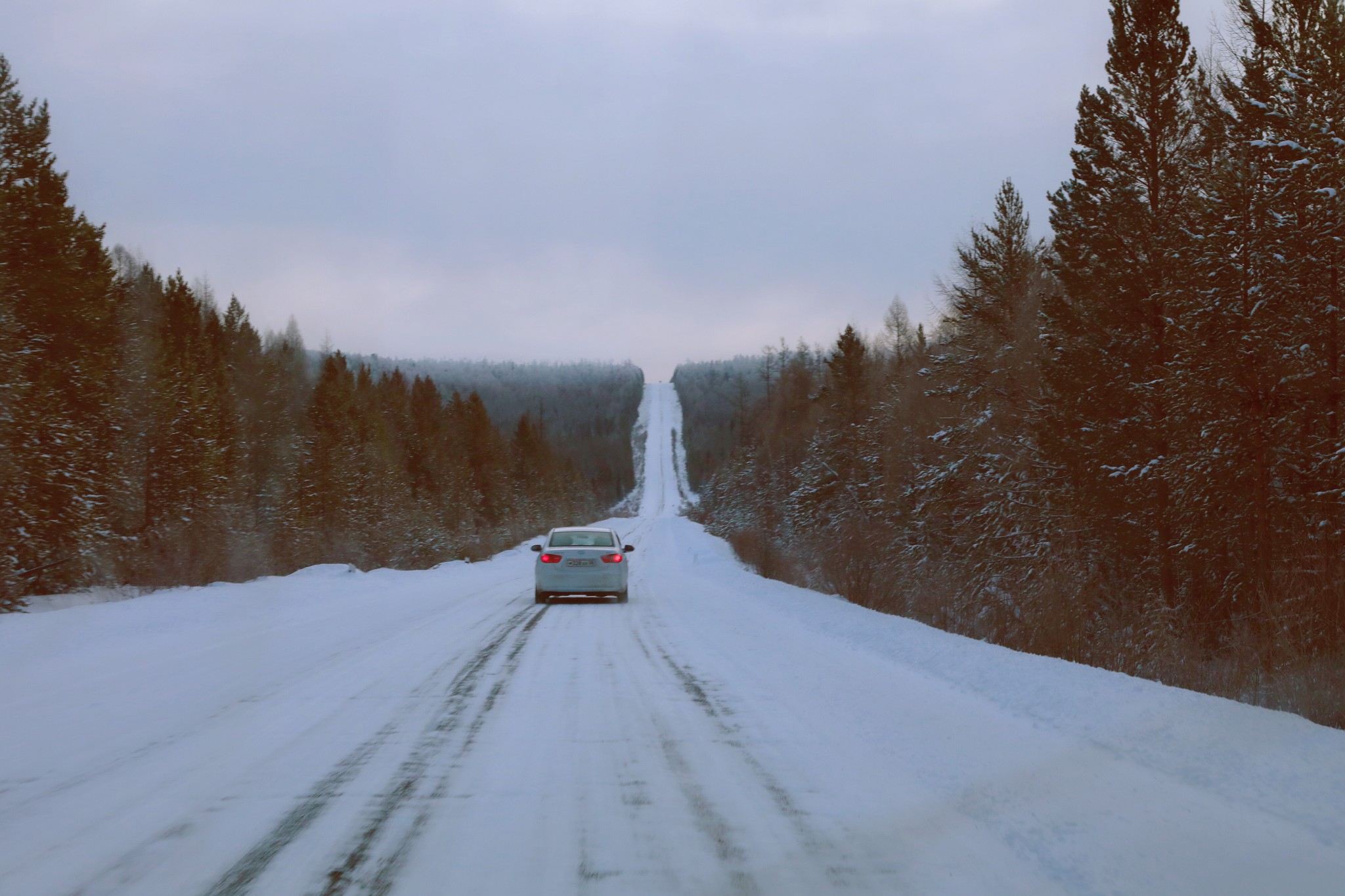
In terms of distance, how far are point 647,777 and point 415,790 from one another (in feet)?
4.53

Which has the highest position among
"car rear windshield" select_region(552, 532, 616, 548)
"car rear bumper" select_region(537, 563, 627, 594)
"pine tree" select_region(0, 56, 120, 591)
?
"pine tree" select_region(0, 56, 120, 591)

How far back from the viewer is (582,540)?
61.9 ft

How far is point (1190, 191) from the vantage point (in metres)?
18.1

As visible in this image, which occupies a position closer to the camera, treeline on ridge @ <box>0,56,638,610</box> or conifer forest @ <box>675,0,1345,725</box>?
conifer forest @ <box>675,0,1345,725</box>

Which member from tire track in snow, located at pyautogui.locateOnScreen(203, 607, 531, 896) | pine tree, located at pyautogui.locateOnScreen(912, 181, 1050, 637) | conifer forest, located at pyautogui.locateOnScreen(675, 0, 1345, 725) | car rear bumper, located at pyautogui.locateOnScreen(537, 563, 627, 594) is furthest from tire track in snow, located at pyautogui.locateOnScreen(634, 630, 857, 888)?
pine tree, located at pyautogui.locateOnScreen(912, 181, 1050, 637)

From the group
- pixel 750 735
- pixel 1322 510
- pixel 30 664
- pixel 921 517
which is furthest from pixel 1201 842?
pixel 921 517

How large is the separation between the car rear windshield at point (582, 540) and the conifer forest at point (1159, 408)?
5190mm

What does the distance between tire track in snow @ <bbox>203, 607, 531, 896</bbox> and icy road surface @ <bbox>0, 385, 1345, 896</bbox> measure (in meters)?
0.02

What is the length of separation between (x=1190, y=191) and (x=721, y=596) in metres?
13.3

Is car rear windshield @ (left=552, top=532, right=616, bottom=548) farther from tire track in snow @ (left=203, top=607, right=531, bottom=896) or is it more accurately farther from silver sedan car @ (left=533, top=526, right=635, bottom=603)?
tire track in snow @ (left=203, top=607, right=531, bottom=896)

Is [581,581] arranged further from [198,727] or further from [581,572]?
[198,727]

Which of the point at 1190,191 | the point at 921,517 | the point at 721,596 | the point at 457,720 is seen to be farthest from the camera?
the point at 921,517

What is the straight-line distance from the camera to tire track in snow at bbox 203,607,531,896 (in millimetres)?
3623

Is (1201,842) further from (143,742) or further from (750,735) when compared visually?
(143,742)
